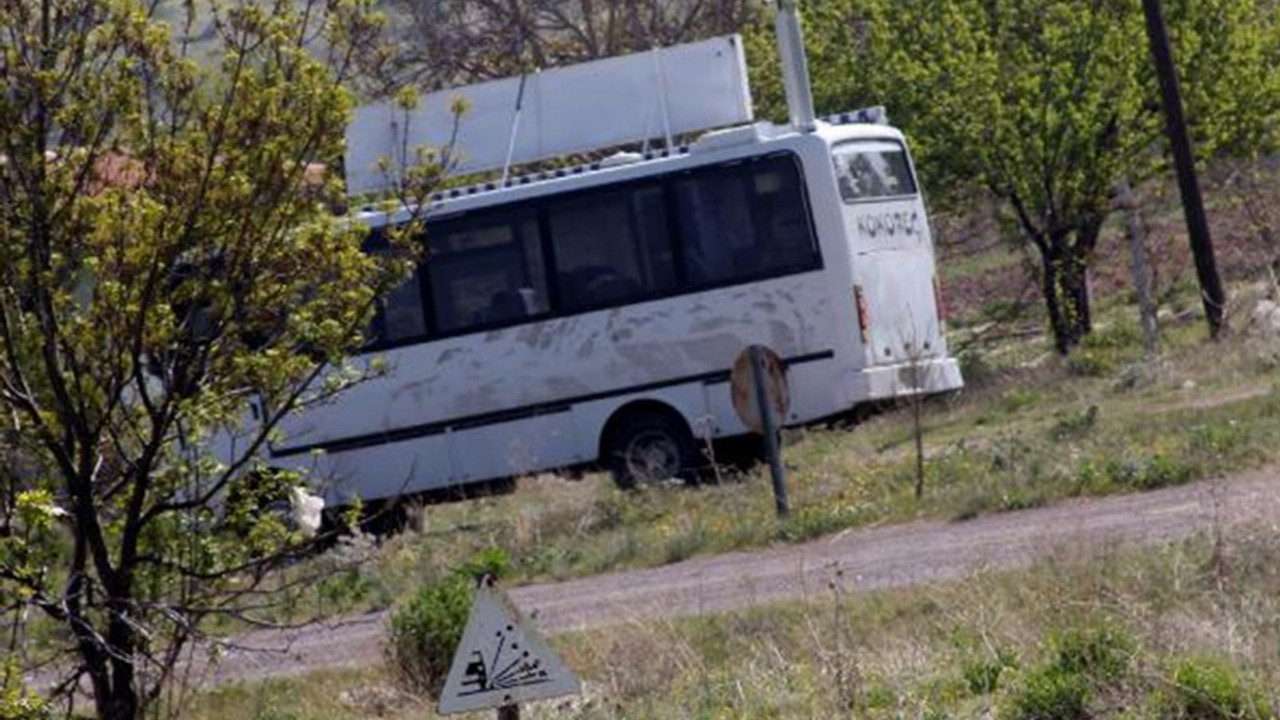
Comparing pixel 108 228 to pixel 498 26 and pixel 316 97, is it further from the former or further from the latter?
pixel 498 26

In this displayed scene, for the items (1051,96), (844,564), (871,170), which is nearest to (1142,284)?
(1051,96)

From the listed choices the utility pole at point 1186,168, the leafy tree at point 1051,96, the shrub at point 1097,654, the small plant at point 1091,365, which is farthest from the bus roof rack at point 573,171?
the shrub at point 1097,654

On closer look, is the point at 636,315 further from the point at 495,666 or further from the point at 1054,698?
the point at 495,666

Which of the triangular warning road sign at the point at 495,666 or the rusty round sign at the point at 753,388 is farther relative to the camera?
the rusty round sign at the point at 753,388

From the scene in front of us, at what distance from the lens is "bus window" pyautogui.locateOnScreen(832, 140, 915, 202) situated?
882 inches

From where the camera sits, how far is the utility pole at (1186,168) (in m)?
28.2

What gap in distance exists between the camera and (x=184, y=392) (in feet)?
31.6

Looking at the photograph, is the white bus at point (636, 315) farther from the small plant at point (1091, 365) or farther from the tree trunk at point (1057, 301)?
the tree trunk at point (1057, 301)

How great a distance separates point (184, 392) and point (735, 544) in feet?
28.7

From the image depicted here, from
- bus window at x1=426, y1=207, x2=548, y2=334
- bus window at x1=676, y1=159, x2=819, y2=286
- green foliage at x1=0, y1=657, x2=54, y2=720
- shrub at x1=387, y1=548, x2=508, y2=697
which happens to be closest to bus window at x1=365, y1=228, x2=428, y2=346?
bus window at x1=426, y1=207, x2=548, y2=334

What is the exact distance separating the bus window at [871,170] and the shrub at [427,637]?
9.58 meters

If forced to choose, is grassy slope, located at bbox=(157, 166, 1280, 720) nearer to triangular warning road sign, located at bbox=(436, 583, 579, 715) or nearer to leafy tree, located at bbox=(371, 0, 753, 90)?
triangular warning road sign, located at bbox=(436, 583, 579, 715)

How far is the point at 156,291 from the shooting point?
9383 mm

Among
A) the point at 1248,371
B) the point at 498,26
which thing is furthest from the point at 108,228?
the point at 498,26
